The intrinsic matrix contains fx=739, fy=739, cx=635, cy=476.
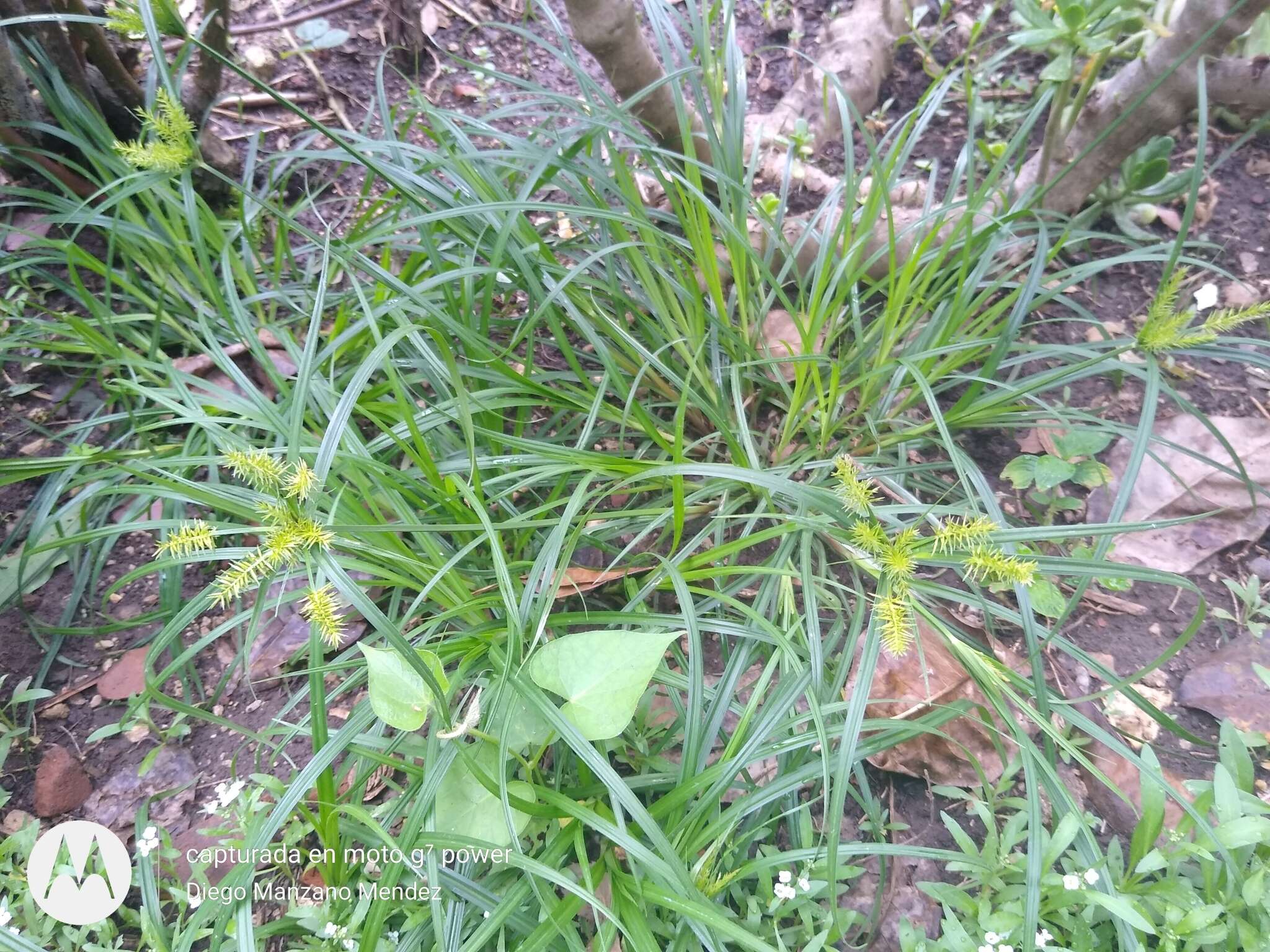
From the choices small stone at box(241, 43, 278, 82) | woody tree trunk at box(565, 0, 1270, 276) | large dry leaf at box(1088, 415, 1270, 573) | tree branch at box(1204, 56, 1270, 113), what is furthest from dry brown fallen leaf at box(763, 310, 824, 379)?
small stone at box(241, 43, 278, 82)

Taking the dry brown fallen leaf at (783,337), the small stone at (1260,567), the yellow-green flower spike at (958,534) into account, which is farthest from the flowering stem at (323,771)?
the small stone at (1260,567)

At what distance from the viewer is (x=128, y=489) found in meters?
1.22

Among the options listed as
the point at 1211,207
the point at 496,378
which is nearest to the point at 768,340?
the point at 496,378

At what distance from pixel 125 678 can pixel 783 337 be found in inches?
66.6

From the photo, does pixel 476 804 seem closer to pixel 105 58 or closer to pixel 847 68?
pixel 105 58

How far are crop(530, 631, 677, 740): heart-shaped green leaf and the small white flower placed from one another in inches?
66.6

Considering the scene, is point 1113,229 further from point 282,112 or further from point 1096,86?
point 282,112

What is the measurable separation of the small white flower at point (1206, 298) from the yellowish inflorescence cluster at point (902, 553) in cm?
124

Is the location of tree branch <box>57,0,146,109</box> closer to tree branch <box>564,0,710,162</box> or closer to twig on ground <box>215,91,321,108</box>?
twig on ground <box>215,91,321,108</box>

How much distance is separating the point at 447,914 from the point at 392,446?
87cm

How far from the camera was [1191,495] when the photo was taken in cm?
163

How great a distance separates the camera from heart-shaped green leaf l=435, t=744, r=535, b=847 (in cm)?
108

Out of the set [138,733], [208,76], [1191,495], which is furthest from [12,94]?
[1191,495]

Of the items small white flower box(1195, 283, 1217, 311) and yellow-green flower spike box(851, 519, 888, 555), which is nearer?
yellow-green flower spike box(851, 519, 888, 555)
